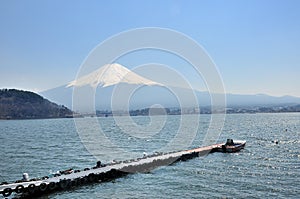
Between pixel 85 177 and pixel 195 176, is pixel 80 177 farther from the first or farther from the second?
pixel 195 176

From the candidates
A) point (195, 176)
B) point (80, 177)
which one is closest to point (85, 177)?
point (80, 177)

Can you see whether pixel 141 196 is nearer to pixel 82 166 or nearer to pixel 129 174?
pixel 129 174

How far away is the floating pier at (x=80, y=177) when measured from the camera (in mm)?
25625

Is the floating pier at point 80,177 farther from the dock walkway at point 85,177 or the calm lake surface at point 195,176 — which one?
the calm lake surface at point 195,176

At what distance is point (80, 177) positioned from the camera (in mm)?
29641

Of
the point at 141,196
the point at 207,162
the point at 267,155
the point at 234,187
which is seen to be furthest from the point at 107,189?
the point at 267,155

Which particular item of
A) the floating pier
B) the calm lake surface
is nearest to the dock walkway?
the floating pier

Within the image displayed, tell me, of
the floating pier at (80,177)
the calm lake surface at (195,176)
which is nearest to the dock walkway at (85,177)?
the floating pier at (80,177)

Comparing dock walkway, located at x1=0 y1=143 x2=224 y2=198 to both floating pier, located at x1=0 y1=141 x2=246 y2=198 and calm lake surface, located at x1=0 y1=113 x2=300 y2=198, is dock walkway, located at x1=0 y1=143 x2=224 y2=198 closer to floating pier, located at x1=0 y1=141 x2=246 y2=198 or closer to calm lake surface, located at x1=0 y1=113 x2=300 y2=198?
floating pier, located at x1=0 y1=141 x2=246 y2=198

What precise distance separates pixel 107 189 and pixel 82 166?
38.4 feet

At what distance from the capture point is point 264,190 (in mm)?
27547

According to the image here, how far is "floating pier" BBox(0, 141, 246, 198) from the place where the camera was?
84.1 feet

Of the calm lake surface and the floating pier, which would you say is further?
the calm lake surface

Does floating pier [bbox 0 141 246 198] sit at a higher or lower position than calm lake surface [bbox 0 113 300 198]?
higher
